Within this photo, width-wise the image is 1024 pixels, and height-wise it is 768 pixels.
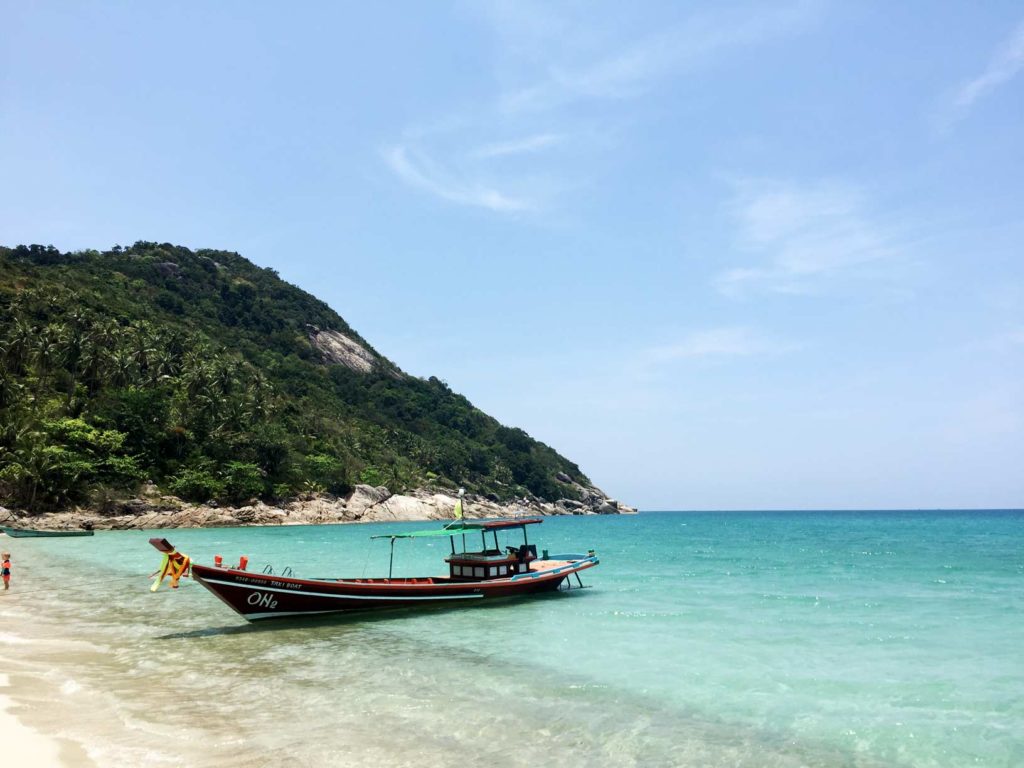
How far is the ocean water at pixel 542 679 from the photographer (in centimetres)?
1159

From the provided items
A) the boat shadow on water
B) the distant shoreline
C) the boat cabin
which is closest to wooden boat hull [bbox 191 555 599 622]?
the boat shadow on water

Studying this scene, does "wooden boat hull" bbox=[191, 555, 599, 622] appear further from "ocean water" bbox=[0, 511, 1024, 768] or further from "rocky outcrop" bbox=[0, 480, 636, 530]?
"rocky outcrop" bbox=[0, 480, 636, 530]

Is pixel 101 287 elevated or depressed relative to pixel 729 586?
elevated

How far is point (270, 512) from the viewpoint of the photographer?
9138cm

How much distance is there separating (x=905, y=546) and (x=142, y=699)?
69097 millimetres

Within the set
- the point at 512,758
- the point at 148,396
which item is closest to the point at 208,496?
the point at 148,396

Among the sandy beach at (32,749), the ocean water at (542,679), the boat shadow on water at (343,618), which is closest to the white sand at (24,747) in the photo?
the sandy beach at (32,749)

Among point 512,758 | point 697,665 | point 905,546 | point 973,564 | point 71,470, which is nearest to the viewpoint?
point 512,758

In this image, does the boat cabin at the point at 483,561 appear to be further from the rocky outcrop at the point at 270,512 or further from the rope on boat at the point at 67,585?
the rocky outcrop at the point at 270,512

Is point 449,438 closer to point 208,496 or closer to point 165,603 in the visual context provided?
point 208,496

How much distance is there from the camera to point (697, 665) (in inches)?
707

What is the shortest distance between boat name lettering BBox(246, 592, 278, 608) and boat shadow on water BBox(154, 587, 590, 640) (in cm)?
70

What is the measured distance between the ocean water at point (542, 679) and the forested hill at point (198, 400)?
53.5 m

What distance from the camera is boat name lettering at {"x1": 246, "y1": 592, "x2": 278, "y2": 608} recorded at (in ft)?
70.7
